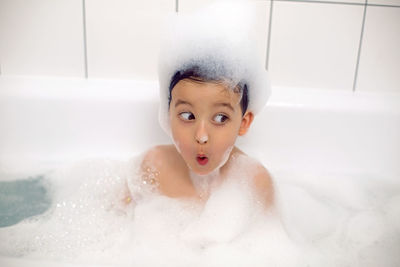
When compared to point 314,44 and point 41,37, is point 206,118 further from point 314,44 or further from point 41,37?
point 41,37

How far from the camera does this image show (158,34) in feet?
4.34

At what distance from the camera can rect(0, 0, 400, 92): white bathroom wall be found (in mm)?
1301

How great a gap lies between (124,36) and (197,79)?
0.53 metres

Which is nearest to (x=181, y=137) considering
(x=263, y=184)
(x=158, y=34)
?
(x=263, y=184)

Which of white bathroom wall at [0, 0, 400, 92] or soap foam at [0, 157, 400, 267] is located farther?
white bathroom wall at [0, 0, 400, 92]

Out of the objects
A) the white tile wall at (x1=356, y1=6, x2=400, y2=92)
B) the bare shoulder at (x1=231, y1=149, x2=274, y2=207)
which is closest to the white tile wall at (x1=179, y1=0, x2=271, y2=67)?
the white tile wall at (x1=356, y1=6, x2=400, y2=92)

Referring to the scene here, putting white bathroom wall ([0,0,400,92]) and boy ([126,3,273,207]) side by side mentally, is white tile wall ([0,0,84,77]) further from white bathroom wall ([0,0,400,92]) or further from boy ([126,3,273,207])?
boy ([126,3,273,207])

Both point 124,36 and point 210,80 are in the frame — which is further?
point 124,36

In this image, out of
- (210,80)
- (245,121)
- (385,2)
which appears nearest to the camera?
(210,80)

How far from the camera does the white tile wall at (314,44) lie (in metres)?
1.30

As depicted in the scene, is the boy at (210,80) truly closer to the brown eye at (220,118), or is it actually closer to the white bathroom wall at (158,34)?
the brown eye at (220,118)

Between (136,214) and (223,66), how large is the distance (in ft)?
1.45

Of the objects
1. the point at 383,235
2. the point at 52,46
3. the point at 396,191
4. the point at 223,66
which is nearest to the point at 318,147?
the point at 396,191

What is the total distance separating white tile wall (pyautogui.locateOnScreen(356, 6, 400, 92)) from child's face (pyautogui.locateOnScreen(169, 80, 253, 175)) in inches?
24.1
